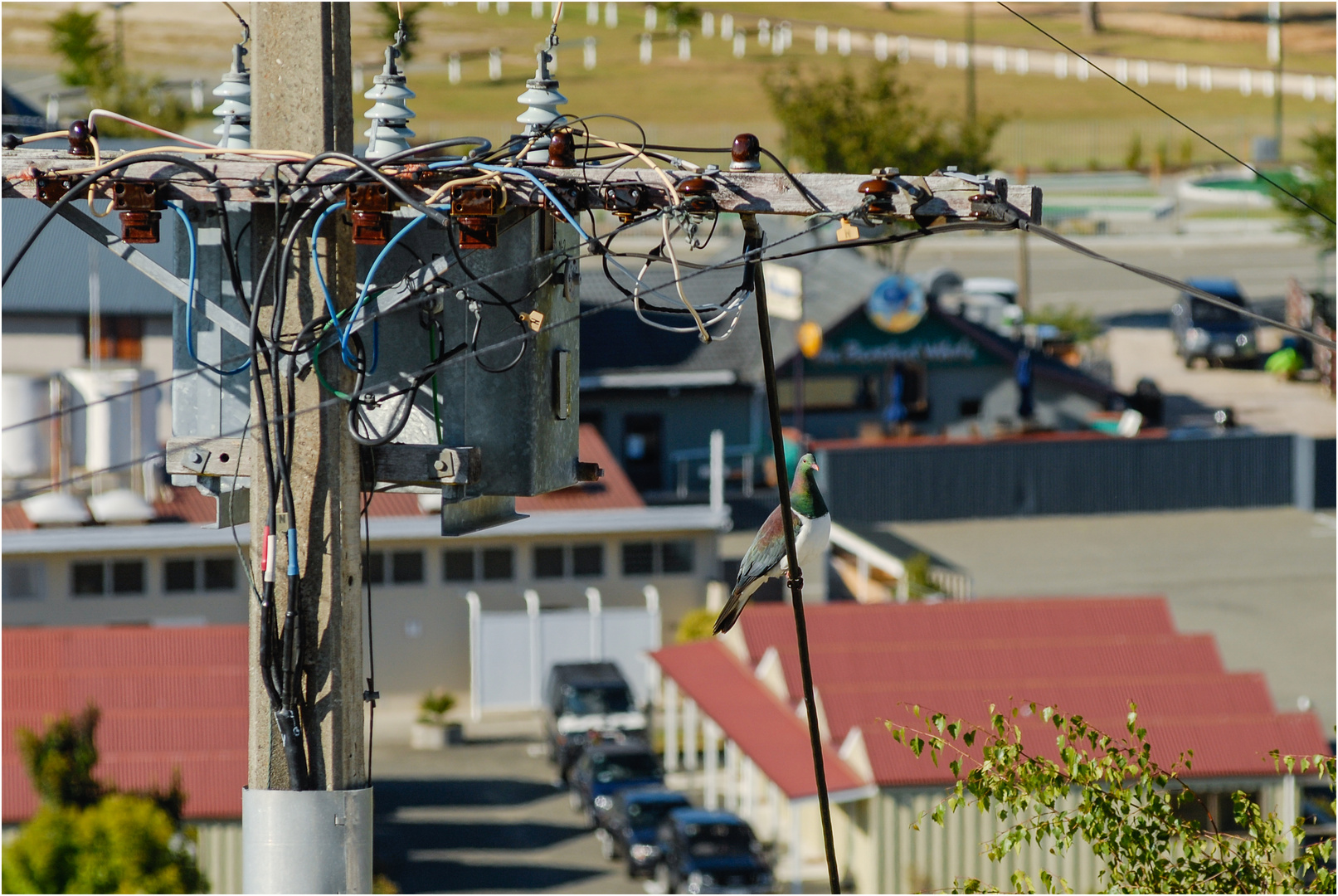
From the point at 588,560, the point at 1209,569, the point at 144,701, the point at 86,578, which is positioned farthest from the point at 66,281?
the point at 1209,569

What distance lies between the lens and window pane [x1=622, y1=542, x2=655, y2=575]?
3819 cm

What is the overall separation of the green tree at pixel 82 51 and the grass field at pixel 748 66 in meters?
11.9

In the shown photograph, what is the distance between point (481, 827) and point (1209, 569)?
1864cm

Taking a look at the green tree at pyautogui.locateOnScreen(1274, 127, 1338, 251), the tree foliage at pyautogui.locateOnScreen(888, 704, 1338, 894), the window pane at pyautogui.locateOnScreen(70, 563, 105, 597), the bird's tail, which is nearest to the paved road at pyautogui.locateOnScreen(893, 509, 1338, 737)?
the window pane at pyautogui.locateOnScreen(70, 563, 105, 597)

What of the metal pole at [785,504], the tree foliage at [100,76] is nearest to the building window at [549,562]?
the metal pole at [785,504]

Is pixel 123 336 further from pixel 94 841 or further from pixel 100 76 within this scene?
pixel 100 76

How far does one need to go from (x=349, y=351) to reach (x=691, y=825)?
62.9 feet

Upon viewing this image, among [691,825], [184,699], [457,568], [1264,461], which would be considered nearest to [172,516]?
[457,568]

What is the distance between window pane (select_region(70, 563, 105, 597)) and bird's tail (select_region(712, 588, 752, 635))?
2976 centimetres

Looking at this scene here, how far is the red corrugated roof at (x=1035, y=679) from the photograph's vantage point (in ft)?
79.2

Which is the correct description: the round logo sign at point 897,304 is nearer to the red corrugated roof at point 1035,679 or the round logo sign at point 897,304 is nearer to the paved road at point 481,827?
the paved road at point 481,827

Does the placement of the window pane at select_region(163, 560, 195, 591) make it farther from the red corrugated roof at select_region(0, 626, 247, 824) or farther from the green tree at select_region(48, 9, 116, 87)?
the green tree at select_region(48, 9, 116, 87)

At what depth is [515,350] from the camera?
25.9ft

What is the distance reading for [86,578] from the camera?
1415 inches
